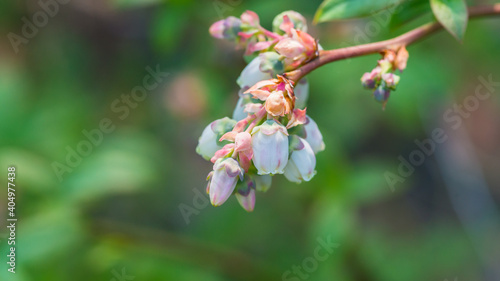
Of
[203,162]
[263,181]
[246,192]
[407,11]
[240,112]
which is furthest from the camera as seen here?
[203,162]

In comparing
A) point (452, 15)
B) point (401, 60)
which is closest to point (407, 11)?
point (452, 15)

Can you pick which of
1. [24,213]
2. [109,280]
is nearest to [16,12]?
[24,213]

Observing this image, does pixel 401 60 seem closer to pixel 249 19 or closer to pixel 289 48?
pixel 289 48

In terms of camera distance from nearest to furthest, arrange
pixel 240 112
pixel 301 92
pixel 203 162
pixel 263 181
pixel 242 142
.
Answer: pixel 242 142, pixel 263 181, pixel 240 112, pixel 301 92, pixel 203 162

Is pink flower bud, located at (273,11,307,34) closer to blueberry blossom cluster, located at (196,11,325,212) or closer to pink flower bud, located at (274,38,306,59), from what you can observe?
blueberry blossom cluster, located at (196,11,325,212)

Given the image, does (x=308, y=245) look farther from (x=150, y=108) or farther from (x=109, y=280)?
(x=150, y=108)

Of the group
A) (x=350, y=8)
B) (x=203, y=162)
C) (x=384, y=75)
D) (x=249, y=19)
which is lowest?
(x=384, y=75)
